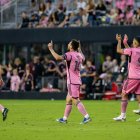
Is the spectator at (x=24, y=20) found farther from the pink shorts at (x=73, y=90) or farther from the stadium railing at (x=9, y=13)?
the pink shorts at (x=73, y=90)

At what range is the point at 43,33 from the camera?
38.4 metres

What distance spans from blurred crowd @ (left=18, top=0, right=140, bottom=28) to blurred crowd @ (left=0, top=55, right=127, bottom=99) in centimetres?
192

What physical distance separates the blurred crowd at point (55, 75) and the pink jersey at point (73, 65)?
1517 cm

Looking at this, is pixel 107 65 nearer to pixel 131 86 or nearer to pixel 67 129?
pixel 131 86

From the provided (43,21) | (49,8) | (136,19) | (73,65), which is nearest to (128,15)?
(136,19)

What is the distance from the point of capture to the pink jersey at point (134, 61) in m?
17.7

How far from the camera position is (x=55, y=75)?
36219 mm

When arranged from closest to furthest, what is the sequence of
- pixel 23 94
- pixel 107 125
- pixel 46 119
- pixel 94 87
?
1. pixel 107 125
2. pixel 46 119
3. pixel 94 87
4. pixel 23 94

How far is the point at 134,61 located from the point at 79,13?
18.5 metres

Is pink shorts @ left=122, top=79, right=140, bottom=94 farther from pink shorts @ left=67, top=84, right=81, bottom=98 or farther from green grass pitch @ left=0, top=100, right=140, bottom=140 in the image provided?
pink shorts @ left=67, top=84, right=81, bottom=98

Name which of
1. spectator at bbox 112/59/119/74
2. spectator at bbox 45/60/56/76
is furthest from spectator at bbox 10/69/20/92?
spectator at bbox 112/59/119/74

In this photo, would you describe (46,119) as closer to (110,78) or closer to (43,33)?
(110,78)

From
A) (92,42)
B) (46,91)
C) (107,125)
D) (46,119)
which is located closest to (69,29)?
(92,42)

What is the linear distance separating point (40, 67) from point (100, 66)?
3.18 metres
